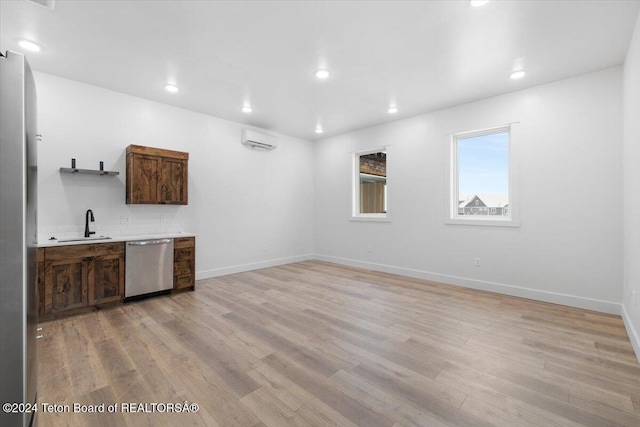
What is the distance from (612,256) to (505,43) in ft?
9.35

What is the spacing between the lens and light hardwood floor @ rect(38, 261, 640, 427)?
5.78 feet

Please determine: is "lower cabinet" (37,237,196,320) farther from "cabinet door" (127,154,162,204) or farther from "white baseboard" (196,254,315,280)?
"white baseboard" (196,254,315,280)

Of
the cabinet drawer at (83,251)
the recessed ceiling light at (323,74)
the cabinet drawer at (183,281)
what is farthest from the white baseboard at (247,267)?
the recessed ceiling light at (323,74)

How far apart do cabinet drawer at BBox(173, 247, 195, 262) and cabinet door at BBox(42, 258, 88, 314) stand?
3.49ft

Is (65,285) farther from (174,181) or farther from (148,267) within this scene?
(174,181)

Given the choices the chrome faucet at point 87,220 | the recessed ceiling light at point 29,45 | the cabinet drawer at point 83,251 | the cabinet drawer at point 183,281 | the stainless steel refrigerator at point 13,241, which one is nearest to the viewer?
the stainless steel refrigerator at point 13,241

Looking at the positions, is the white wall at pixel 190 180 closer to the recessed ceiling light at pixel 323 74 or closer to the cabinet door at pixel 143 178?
the cabinet door at pixel 143 178

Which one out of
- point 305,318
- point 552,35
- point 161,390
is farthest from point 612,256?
point 161,390

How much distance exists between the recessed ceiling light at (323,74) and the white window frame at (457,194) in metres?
2.46

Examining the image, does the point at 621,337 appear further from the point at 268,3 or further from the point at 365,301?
the point at 268,3

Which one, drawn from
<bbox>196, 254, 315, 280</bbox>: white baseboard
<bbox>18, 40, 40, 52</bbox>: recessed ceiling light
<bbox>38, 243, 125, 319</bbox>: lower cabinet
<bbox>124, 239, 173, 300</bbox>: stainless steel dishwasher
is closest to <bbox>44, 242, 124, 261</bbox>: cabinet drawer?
<bbox>38, 243, 125, 319</bbox>: lower cabinet

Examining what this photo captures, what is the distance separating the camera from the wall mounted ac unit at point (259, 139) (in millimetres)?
5613

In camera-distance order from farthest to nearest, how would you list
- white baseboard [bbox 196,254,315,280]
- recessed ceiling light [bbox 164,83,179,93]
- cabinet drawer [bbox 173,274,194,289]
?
white baseboard [bbox 196,254,315,280] < cabinet drawer [bbox 173,274,194,289] < recessed ceiling light [bbox 164,83,179,93]

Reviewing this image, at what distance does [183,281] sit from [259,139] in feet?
10.1
